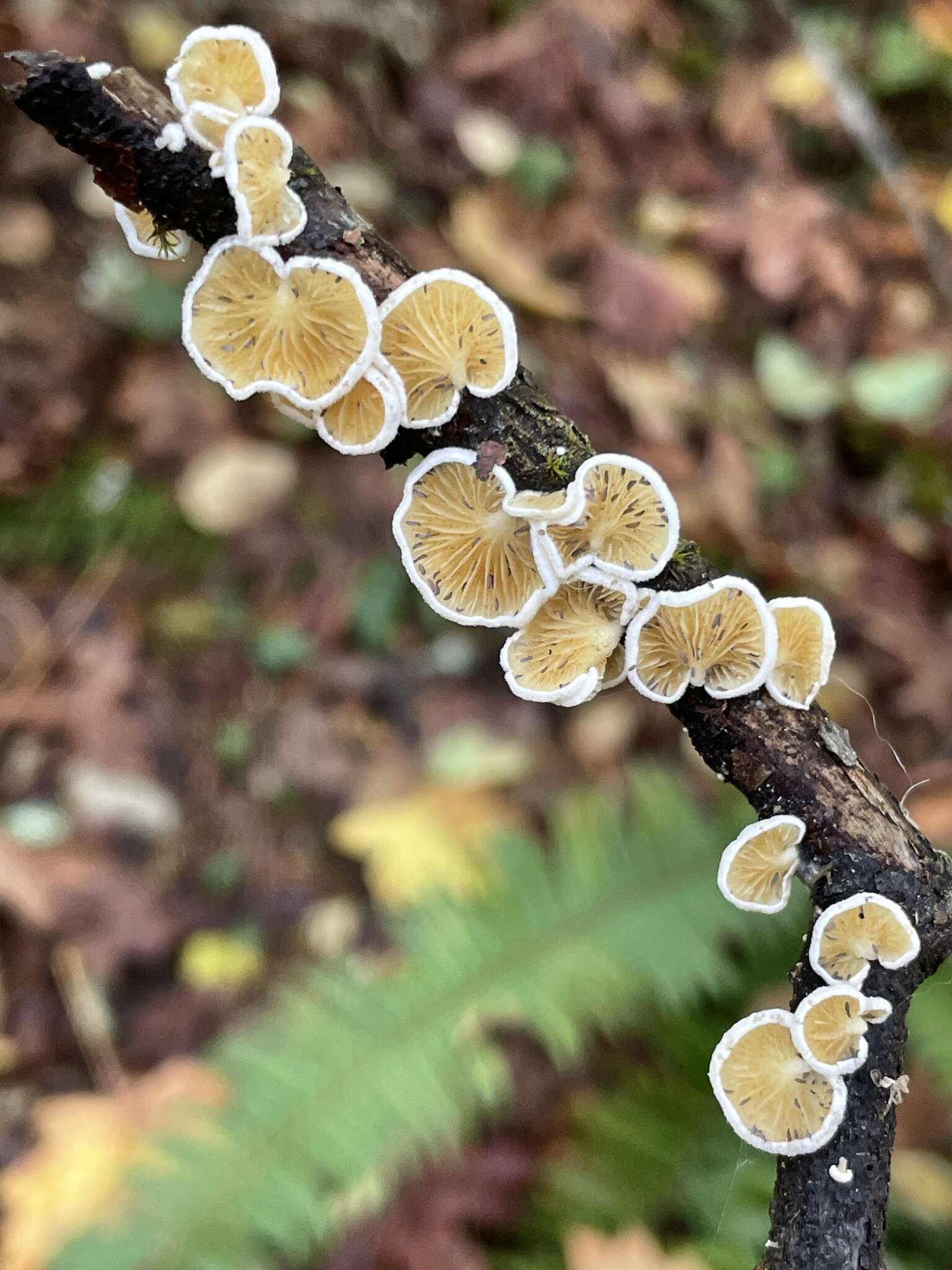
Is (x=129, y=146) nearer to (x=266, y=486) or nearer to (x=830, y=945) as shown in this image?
(x=830, y=945)

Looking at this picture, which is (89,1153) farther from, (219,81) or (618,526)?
(219,81)

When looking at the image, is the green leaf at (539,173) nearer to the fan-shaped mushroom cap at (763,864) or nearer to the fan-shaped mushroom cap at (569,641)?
the fan-shaped mushroom cap at (569,641)

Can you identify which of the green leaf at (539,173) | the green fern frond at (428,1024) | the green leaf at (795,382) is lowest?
the green fern frond at (428,1024)

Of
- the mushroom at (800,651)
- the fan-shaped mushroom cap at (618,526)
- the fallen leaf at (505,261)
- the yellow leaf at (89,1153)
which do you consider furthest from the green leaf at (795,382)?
the yellow leaf at (89,1153)

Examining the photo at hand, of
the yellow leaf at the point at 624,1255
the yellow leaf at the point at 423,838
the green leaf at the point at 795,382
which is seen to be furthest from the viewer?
the green leaf at the point at 795,382

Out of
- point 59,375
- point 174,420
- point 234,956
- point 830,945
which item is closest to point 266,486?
point 174,420

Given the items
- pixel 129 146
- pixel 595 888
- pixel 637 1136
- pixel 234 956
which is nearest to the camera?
pixel 129 146

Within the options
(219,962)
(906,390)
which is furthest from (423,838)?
(906,390)
